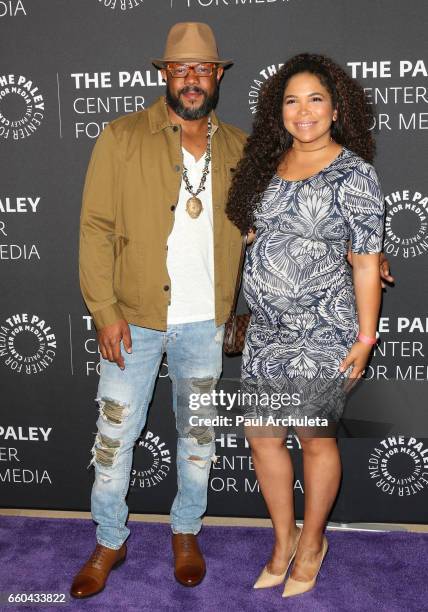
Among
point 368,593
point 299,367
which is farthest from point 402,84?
point 368,593

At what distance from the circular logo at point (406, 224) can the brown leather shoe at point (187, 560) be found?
4.72ft

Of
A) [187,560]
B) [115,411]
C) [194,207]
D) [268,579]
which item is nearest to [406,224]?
[194,207]

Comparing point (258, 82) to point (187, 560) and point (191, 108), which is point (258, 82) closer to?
point (191, 108)

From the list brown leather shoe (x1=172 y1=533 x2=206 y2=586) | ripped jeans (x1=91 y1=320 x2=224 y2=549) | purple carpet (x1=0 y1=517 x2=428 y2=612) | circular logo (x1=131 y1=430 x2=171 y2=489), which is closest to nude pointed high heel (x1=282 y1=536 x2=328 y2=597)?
purple carpet (x1=0 y1=517 x2=428 y2=612)

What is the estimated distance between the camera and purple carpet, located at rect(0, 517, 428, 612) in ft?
8.06

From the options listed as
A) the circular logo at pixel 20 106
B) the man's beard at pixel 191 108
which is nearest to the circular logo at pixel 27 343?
the circular logo at pixel 20 106

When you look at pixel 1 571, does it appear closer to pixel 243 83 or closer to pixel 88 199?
pixel 88 199

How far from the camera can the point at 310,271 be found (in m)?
2.22

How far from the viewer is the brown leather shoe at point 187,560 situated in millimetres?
2564

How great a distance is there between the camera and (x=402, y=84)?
8.72 ft

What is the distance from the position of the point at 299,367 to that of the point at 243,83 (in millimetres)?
1207

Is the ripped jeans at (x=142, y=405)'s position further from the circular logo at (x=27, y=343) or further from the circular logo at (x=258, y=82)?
the circular logo at (x=258, y=82)

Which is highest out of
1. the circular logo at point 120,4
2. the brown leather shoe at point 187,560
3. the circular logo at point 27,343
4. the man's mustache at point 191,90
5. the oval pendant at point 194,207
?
the circular logo at point 120,4

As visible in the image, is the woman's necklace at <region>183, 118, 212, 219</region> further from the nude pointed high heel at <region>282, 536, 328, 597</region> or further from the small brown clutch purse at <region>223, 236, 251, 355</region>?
the nude pointed high heel at <region>282, 536, 328, 597</region>
